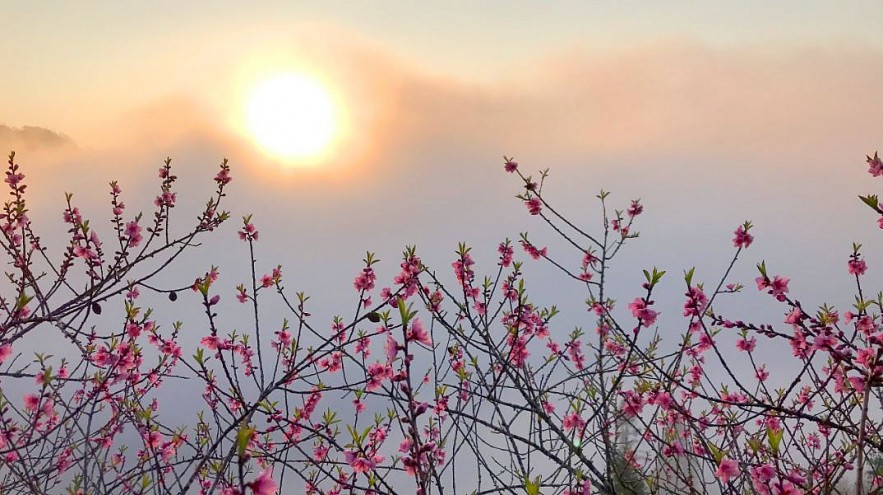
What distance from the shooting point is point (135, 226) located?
5.34 meters

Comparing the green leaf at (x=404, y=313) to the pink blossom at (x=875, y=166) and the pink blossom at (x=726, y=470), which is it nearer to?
the pink blossom at (x=726, y=470)

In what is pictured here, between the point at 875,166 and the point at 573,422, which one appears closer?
the point at 875,166

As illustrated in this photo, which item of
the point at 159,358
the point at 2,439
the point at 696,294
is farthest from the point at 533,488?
the point at 159,358

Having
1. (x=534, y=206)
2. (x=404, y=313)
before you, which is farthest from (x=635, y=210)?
(x=404, y=313)

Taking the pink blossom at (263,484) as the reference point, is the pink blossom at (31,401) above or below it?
above

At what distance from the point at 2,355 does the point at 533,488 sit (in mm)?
3769

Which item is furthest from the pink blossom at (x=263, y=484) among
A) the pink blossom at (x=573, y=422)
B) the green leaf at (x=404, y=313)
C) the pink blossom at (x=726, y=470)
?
the pink blossom at (x=573, y=422)

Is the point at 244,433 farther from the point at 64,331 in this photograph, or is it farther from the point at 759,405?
the point at 64,331

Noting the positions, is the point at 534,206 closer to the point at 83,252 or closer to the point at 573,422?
the point at 573,422

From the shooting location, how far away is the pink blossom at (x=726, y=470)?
296 centimetres

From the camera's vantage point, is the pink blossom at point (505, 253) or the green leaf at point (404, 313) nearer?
the green leaf at point (404, 313)

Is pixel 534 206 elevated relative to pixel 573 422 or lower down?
elevated

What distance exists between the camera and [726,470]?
3.00 m

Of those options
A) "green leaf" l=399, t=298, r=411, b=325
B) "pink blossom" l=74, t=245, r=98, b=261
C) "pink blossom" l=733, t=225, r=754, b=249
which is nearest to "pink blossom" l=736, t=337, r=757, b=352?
"pink blossom" l=733, t=225, r=754, b=249
